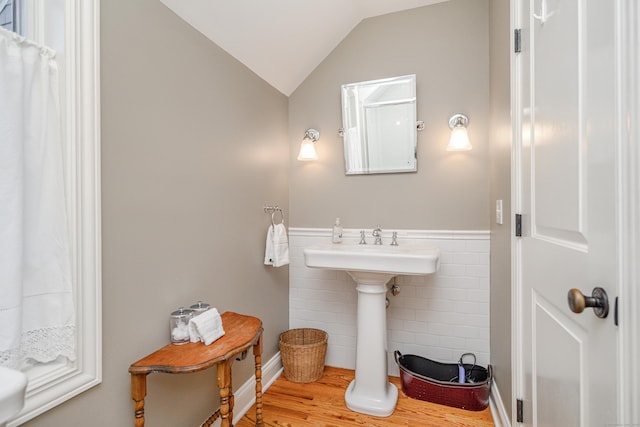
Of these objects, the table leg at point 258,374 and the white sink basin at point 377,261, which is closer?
the table leg at point 258,374

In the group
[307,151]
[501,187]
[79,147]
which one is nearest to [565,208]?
[501,187]

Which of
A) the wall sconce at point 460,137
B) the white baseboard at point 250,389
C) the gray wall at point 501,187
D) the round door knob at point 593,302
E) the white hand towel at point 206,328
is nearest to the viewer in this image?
the round door knob at point 593,302

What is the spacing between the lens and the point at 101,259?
106 centimetres

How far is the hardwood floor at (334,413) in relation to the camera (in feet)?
5.60

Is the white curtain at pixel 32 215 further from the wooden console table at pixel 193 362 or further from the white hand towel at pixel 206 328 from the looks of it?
the white hand towel at pixel 206 328

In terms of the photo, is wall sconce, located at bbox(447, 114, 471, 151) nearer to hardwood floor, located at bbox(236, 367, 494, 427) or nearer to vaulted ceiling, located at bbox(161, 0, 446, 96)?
vaulted ceiling, located at bbox(161, 0, 446, 96)

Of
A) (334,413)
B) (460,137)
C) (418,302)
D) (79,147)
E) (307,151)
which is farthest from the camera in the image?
(307,151)

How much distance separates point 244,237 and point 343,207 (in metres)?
0.79

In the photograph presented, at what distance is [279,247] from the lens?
81.1 inches

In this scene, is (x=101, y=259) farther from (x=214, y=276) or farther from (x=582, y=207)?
(x=582, y=207)

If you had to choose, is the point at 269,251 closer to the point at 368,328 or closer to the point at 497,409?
the point at 368,328

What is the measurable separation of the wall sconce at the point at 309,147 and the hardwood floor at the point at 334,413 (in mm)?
1615

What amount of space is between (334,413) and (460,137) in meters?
1.85

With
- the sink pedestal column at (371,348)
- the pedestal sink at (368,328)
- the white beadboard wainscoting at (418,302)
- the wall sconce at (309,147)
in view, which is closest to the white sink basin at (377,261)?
the pedestal sink at (368,328)
